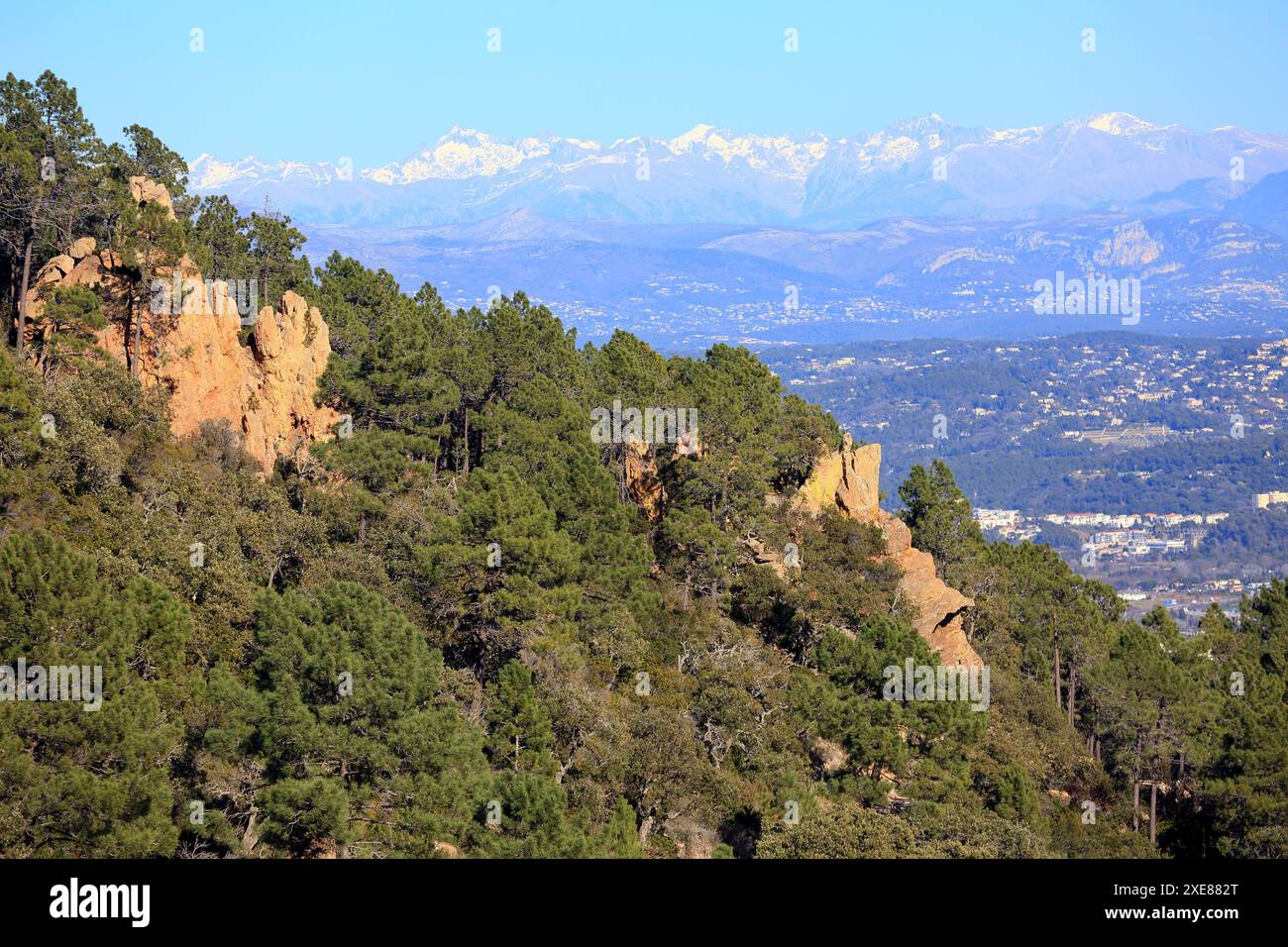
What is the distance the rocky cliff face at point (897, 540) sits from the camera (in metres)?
40.1

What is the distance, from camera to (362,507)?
1407 inches

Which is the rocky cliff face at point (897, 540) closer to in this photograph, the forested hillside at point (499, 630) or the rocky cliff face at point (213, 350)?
the forested hillside at point (499, 630)

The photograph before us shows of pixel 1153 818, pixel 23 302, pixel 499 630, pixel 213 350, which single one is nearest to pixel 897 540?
pixel 1153 818

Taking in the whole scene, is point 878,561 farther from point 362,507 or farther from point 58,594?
point 58,594

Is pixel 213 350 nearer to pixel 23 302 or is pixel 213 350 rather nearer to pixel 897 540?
pixel 23 302

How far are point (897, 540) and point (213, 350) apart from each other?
21881 mm

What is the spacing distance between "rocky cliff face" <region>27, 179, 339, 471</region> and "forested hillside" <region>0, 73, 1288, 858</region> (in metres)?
0.66

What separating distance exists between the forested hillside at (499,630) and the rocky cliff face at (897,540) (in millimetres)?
817

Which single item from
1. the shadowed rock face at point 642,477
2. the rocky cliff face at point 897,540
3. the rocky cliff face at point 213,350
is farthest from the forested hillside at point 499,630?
the rocky cliff face at point 897,540

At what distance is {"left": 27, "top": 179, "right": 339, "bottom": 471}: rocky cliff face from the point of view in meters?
36.2

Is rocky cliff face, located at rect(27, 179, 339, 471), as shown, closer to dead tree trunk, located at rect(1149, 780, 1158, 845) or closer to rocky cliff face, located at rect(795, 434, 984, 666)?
rocky cliff face, located at rect(795, 434, 984, 666)

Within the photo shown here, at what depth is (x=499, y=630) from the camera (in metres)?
30.2
